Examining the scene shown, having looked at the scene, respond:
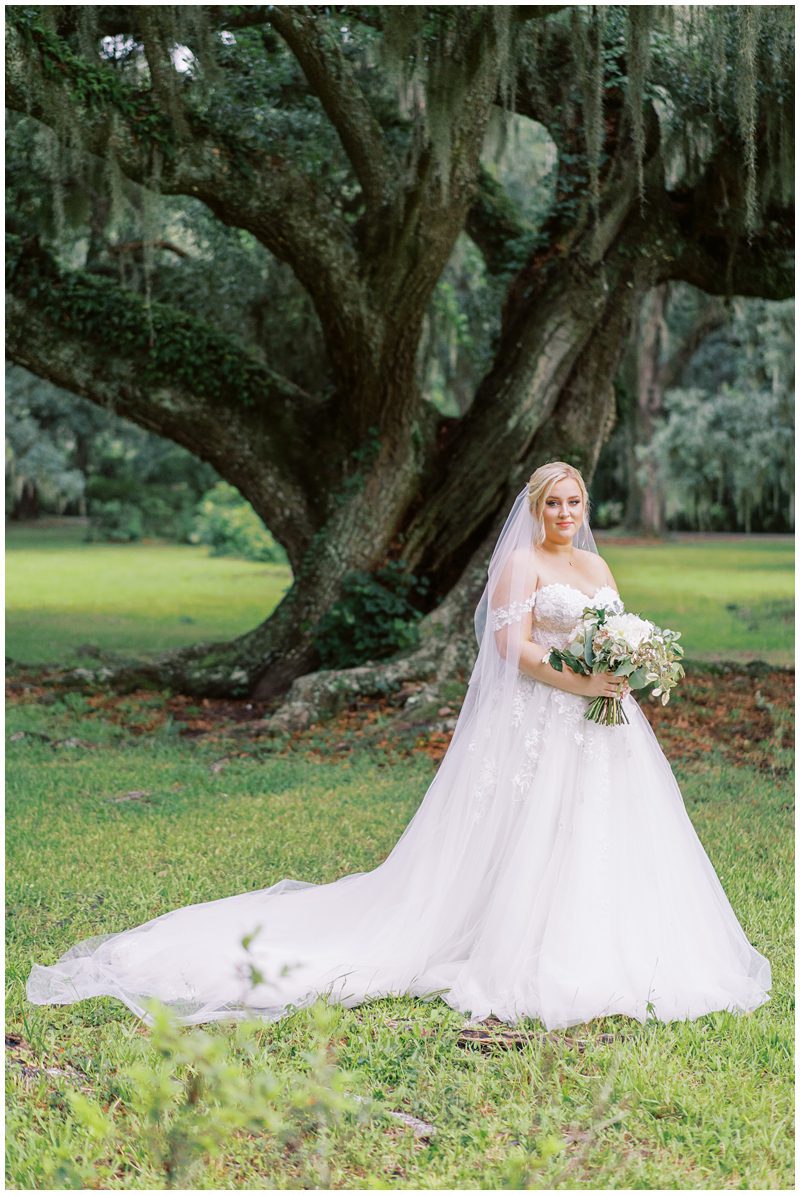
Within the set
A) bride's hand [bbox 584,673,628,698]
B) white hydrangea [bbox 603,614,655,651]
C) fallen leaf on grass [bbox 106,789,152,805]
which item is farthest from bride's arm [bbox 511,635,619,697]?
fallen leaf on grass [bbox 106,789,152,805]

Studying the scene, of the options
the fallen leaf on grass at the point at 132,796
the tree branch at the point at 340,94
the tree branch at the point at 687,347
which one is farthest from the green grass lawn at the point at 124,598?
the tree branch at the point at 687,347

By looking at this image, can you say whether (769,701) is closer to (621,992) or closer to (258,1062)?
(621,992)

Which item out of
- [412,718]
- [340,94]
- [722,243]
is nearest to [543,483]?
[412,718]

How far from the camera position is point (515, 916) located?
13.1 feet

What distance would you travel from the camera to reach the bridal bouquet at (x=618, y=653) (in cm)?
400

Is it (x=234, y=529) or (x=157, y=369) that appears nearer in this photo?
(x=157, y=369)

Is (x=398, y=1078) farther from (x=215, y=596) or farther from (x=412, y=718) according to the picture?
(x=215, y=596)

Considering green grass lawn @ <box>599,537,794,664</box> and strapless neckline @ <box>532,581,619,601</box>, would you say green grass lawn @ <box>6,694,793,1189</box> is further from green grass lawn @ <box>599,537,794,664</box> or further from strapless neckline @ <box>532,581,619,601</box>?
green grass lawn @ <box>599,537,794,664</box>

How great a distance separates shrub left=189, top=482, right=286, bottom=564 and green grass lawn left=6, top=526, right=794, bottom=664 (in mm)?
495

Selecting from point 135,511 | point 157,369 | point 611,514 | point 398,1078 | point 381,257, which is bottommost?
point 398,1078

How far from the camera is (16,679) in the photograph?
10.5 meters

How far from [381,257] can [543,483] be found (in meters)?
5.09

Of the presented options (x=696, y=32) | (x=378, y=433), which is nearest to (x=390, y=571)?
(x=378, y=433)

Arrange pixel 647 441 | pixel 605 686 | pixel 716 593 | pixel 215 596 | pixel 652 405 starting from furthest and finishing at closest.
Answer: pixel 652 405 < pixel 647 441 < pixel 215 596 < pixel 716 593 < pixel 605 686
